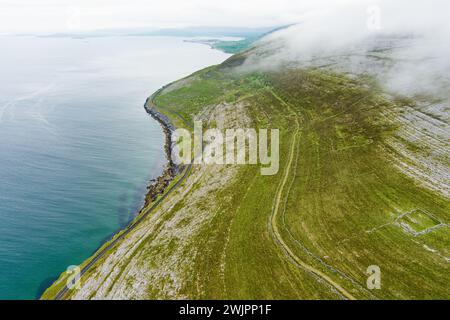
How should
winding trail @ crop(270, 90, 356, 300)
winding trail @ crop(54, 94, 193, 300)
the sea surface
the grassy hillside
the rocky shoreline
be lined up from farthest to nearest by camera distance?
the rocky shoreline, the sea surface, winding trail @ crop(54, 94, 193, 300), the grassy hillside, winding trail @ crop(270, 90, 356, 300)

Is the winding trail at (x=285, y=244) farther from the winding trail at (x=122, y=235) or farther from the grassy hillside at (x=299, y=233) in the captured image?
the winding trail at (x=122, y=235)

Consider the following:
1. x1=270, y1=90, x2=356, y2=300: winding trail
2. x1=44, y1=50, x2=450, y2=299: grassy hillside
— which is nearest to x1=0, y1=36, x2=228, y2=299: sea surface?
x1=44, y1=50, x2=450, y2=299: grassy hillside

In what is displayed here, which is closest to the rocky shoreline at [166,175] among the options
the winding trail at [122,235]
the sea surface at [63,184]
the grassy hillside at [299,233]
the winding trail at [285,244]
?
the sea surface at [63,184]

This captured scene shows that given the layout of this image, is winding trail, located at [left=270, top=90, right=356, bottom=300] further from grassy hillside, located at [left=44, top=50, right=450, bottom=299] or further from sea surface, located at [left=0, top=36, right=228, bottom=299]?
sea surface, located at [left=0, top=36, right=228, bottom=299]

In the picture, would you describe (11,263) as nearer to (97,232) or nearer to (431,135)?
(97,232)

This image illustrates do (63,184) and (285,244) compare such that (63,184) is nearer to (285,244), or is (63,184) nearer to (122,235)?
(122,235)

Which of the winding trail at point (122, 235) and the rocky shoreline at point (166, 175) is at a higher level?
the rocky shoreline at point (166, 175)

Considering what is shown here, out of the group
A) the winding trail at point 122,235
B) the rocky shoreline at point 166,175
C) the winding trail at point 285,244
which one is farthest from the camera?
the rocky shoreline at point 166,175

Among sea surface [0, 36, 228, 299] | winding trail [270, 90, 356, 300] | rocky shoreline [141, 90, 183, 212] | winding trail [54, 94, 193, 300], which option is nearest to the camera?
winding trail [270, 90, 356, 300]
